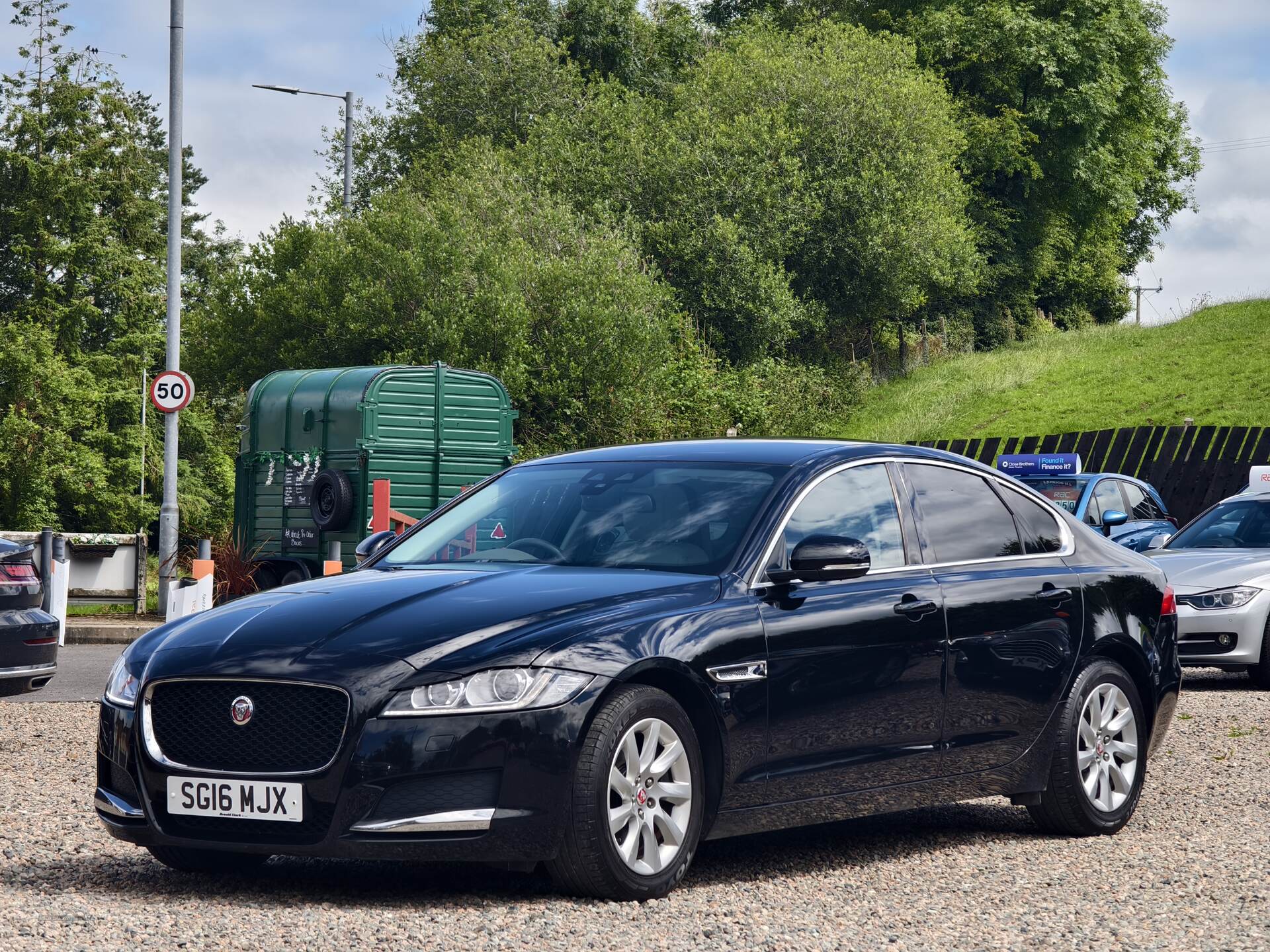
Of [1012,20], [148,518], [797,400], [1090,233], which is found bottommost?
[148,518]

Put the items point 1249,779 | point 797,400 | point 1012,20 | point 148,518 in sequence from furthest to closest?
1. point 1012,20
2. point 797,400
3. point 148,518
4. point 1249,779

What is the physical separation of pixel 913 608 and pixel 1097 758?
4.63ft

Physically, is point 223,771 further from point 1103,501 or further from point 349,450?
point 1103,501

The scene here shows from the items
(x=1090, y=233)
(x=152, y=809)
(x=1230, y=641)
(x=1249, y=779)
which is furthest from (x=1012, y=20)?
(x=152, y=809)

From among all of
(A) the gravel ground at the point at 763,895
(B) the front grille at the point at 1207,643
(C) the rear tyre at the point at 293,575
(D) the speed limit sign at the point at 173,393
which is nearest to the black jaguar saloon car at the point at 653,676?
(A) the gravel ground at the point at 763,895

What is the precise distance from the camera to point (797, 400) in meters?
46.2

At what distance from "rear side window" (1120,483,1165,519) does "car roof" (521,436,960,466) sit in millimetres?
13856

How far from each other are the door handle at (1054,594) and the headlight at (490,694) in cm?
273

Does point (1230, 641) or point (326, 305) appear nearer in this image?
point (1230, 641)

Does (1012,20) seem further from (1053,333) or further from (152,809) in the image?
(152,809)

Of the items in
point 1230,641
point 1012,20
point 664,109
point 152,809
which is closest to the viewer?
point 152,809

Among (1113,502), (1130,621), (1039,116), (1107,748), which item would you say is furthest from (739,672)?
(1039,116)

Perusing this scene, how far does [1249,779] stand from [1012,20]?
48.5 metres

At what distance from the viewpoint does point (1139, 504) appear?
20609mm
